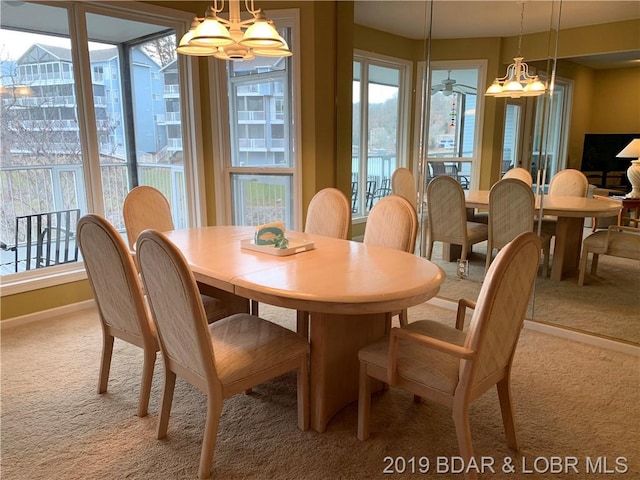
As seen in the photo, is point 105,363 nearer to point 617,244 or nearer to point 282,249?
point 282,249

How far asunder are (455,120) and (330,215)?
4.39 ft

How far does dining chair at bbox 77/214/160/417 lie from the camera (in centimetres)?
199

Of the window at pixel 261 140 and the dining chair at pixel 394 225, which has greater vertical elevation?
the window at pixel 261 140

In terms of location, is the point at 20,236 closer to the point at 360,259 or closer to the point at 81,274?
the point at 81,274

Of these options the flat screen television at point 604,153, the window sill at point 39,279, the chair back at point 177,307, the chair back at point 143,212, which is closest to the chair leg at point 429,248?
the flat screen television at point 604,153

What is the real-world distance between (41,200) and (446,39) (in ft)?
10.8

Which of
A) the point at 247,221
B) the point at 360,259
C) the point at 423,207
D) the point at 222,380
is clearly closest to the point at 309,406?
the point at 222,380

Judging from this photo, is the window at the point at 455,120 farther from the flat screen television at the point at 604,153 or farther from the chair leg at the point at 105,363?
the chair leg at the point at 105,363

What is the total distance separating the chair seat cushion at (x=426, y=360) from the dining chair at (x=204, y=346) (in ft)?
1.07

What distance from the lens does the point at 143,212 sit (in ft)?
10.3

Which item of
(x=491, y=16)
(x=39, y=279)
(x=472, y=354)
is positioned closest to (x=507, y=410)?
(x=472, y=354)

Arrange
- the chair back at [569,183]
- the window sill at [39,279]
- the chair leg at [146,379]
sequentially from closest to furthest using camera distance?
the chair leg at [146,379], the chair back at [569,183], the window sill at [39,279]

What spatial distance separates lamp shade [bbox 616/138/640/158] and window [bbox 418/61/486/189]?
0.93 m

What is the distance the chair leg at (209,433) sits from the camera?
5.74ft
